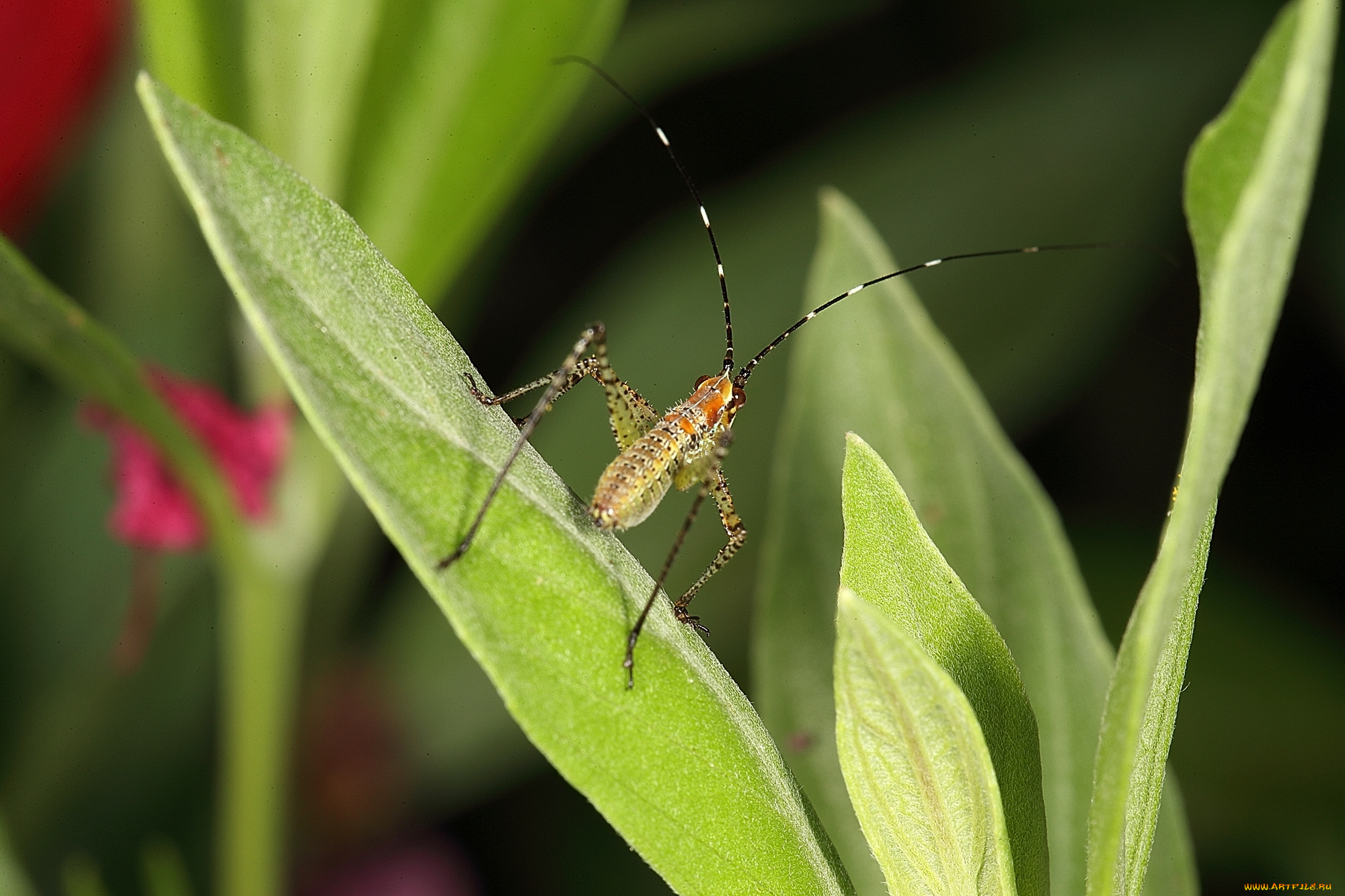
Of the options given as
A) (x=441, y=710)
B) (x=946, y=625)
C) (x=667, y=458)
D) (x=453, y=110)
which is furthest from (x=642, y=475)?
(x=441, y=710)

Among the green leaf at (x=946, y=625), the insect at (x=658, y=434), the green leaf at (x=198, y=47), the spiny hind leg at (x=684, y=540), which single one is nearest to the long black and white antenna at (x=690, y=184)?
the insect at (x=658, y=434)

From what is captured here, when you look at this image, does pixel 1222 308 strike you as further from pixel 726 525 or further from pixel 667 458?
pixel 726 525

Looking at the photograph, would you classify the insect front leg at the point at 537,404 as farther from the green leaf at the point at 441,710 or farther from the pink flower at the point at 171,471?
the green leaf at the point at 441,710

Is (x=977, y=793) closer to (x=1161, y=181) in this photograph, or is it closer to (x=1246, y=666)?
(x=1246, y=666)

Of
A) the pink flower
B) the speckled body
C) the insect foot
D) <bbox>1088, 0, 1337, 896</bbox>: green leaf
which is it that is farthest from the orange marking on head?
<bbox>1088, 0, 1337, 896</bbox>: green leaf

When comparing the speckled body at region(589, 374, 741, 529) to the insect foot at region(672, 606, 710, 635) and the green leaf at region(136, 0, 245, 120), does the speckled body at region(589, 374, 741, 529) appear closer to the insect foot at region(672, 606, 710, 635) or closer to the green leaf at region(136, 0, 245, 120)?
the insect foot at region(672, 606, 710, 635)
